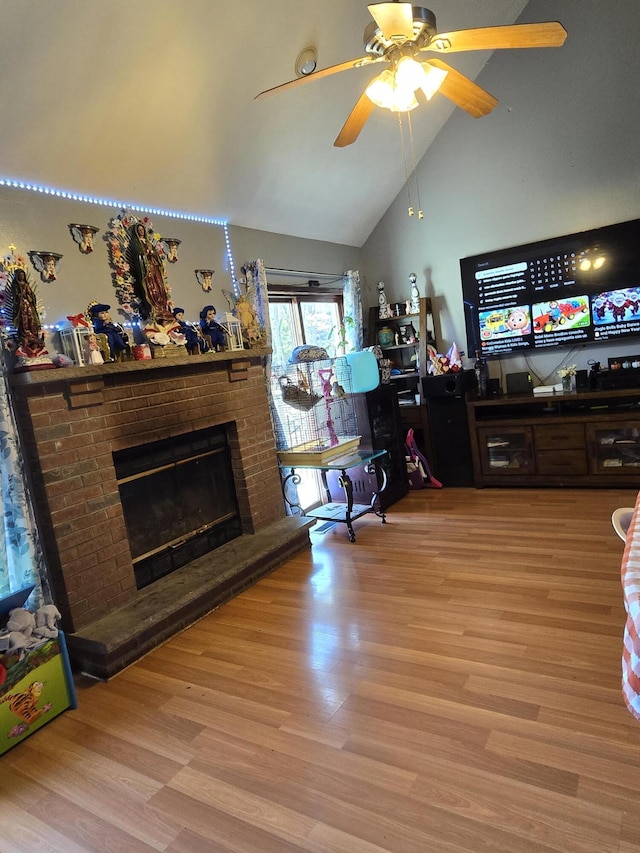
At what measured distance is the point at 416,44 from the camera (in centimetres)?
194

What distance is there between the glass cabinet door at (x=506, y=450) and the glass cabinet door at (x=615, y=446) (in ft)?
1.45

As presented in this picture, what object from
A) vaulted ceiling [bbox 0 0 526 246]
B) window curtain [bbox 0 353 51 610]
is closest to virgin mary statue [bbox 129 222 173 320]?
vaulted ceiling [bbox 0 0 526 246]

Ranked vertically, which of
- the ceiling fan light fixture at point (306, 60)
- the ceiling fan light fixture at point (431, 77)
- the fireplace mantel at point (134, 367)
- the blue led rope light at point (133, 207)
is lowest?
the fireplace mantel at point (134, 367)

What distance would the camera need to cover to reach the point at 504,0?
142 inches

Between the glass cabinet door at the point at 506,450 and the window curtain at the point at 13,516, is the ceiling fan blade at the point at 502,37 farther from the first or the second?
the glass cabinet door at the point at 506,450

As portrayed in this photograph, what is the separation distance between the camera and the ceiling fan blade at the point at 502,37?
5.96 ft

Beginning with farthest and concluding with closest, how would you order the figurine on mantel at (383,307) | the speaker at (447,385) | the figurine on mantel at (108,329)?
1. the figurine on mantel at (383,307)
2. the speaker at (447,385)
3. the figurine on mantel at (108,329)

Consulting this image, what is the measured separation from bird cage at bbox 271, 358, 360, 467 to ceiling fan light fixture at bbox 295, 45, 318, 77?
1.77 metres

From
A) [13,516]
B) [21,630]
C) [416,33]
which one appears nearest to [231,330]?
[13,516]

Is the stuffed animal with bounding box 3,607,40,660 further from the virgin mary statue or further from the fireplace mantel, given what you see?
the virgin mary statue

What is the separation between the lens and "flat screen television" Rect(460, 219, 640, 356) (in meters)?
3.84

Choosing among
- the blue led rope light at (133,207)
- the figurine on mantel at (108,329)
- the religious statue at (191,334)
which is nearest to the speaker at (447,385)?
the blue led rope light at (133,207)

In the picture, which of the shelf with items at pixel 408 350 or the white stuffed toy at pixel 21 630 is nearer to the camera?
the white stuffed toy at pixel 21 630

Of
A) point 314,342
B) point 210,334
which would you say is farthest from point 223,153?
point 314,342
